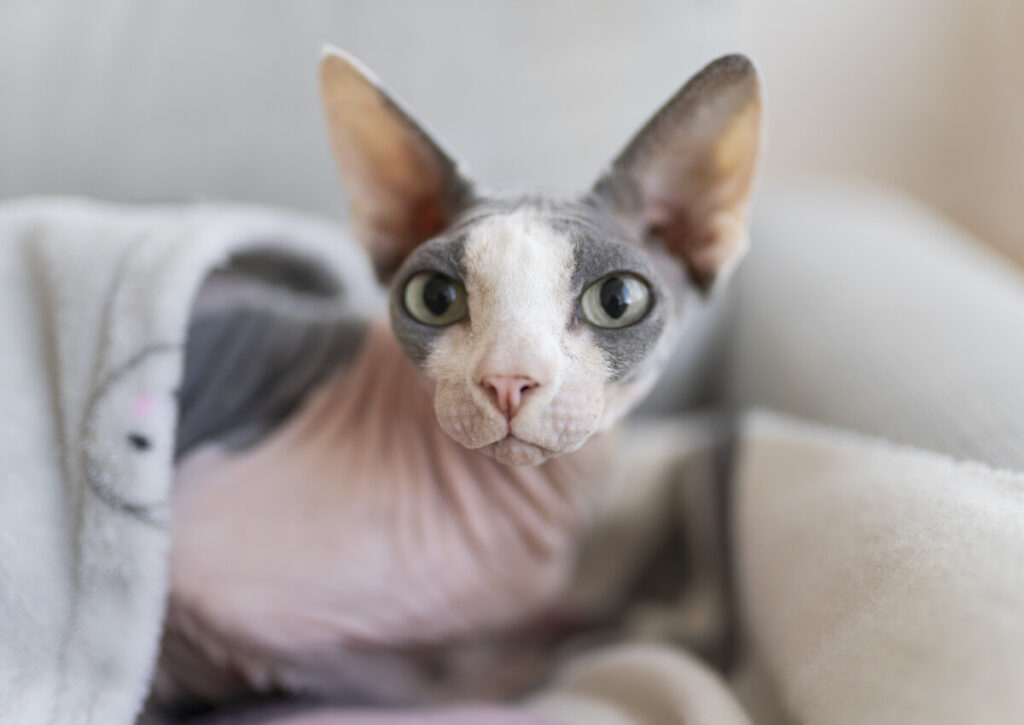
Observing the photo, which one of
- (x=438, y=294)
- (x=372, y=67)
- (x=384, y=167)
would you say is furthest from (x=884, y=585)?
(x=372, y=67)

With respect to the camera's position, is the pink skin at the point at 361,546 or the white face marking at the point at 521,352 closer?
the white face marking at the point at 521,352

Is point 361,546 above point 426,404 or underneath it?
underneath

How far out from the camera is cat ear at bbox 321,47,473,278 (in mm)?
539

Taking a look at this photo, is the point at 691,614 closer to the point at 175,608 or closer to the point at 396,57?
the point at 175,608

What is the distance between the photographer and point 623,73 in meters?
0.93

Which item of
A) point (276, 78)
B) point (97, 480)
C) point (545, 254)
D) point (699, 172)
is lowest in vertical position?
point (97, 480)

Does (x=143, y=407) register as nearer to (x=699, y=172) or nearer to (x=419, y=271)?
(x=419, y=271)

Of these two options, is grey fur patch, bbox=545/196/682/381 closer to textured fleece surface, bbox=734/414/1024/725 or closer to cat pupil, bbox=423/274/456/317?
cat pupil, bbox=423/274/456/317

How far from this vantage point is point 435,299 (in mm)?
495

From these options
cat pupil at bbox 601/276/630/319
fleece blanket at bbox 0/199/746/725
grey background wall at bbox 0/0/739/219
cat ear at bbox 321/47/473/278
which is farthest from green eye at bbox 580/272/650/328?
grey background wall at bbox 0/0/739/219

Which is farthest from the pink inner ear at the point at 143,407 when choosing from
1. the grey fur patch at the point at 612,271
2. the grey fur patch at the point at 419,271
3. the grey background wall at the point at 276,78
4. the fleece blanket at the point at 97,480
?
the grey background wall at the point at 276,78

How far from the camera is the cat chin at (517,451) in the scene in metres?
0.44

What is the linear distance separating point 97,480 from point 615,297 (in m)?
0.41

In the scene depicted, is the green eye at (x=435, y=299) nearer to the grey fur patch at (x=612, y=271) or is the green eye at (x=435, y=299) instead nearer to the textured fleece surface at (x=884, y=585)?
the grey fur patch at (x=612, y=271)
